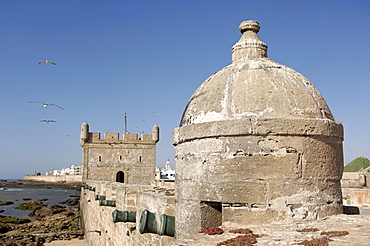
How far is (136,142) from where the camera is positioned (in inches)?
990

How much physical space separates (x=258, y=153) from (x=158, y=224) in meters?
1.75

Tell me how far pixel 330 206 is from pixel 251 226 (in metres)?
0.86

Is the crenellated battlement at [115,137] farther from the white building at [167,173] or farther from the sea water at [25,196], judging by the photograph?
the white building at [167,173]

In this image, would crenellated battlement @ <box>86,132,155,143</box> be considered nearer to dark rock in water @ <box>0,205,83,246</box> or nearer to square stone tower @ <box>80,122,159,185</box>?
square stone tower @ <box>80,122,159,185</box>

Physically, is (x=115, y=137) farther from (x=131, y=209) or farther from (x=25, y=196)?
(x=25, y=196)

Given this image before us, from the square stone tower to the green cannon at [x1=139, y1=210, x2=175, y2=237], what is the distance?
814 inches

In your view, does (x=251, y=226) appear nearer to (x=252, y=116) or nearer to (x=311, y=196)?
(x=311, y=196)

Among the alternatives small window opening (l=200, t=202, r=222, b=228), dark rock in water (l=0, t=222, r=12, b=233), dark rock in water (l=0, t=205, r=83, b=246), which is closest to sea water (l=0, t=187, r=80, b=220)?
dark rock in water (l=0, t=205, r=83, b=246)

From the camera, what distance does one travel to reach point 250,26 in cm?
414

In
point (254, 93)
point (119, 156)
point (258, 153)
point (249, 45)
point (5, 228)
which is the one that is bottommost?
point (5, 228)

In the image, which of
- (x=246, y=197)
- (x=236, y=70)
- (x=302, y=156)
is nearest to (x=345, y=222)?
(x=302, y=156)

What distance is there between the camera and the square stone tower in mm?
24391

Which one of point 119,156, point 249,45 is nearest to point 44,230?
point 119,156

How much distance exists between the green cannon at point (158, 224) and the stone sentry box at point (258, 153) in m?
0.43
